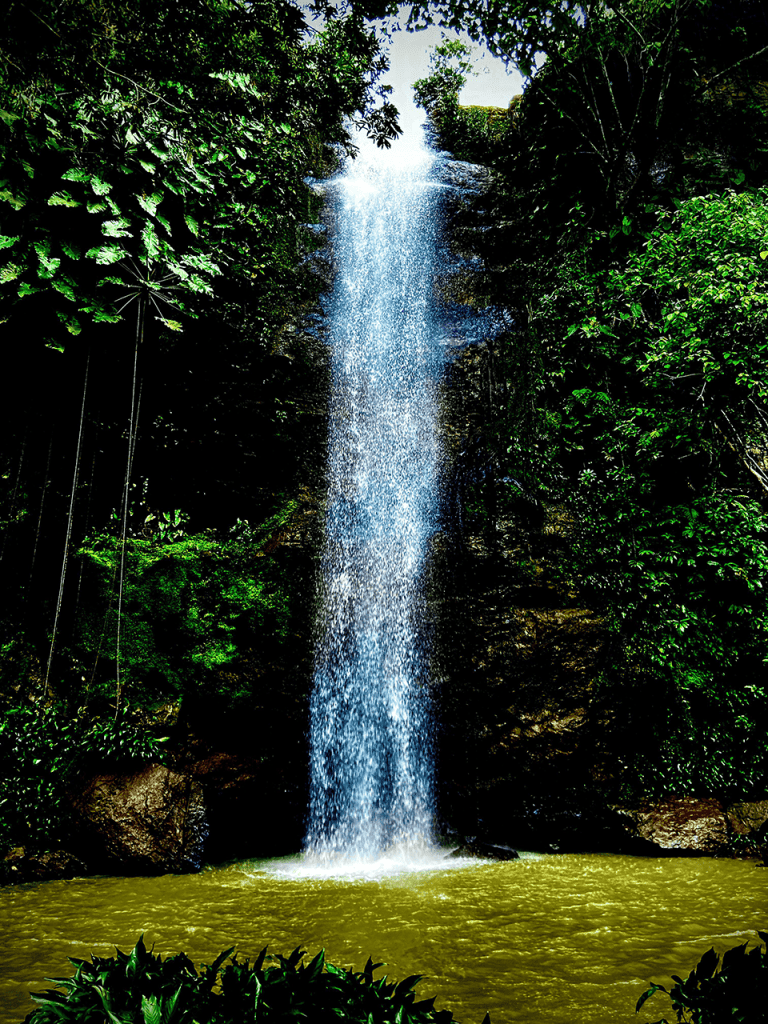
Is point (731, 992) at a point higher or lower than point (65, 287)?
lower

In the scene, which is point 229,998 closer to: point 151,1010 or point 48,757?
point 151,1010

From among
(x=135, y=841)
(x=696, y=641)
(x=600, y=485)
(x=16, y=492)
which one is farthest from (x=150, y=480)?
(x=696, y=641)

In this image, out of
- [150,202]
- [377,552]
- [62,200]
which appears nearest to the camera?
[62,200]

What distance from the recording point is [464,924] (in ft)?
14.1

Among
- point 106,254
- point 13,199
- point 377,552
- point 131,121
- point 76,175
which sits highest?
point 131,121

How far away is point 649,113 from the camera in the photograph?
401 inches

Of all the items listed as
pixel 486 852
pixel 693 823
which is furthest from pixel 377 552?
pixel 693 823

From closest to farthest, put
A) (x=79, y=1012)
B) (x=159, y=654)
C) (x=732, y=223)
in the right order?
(x=79, y=1012) < (x=732, y=223) < (x=159, y=654)

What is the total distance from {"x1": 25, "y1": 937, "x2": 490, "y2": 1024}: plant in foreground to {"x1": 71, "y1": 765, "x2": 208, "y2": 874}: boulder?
16.5ft

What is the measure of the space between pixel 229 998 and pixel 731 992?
171 cm

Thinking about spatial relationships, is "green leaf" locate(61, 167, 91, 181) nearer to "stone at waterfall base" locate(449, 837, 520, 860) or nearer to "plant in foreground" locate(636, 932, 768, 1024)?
"plant in foreground" locate(636, 932, 768, 1024)

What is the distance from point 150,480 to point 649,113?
12.0 meters

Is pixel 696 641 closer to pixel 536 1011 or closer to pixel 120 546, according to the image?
pixel 536 1011

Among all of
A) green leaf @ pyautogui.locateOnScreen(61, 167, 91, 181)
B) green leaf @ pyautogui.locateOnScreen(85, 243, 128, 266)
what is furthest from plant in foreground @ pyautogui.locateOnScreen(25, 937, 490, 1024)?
green leaf @ pyautogui.locateOnScreen(61, 167, 91, 181)
